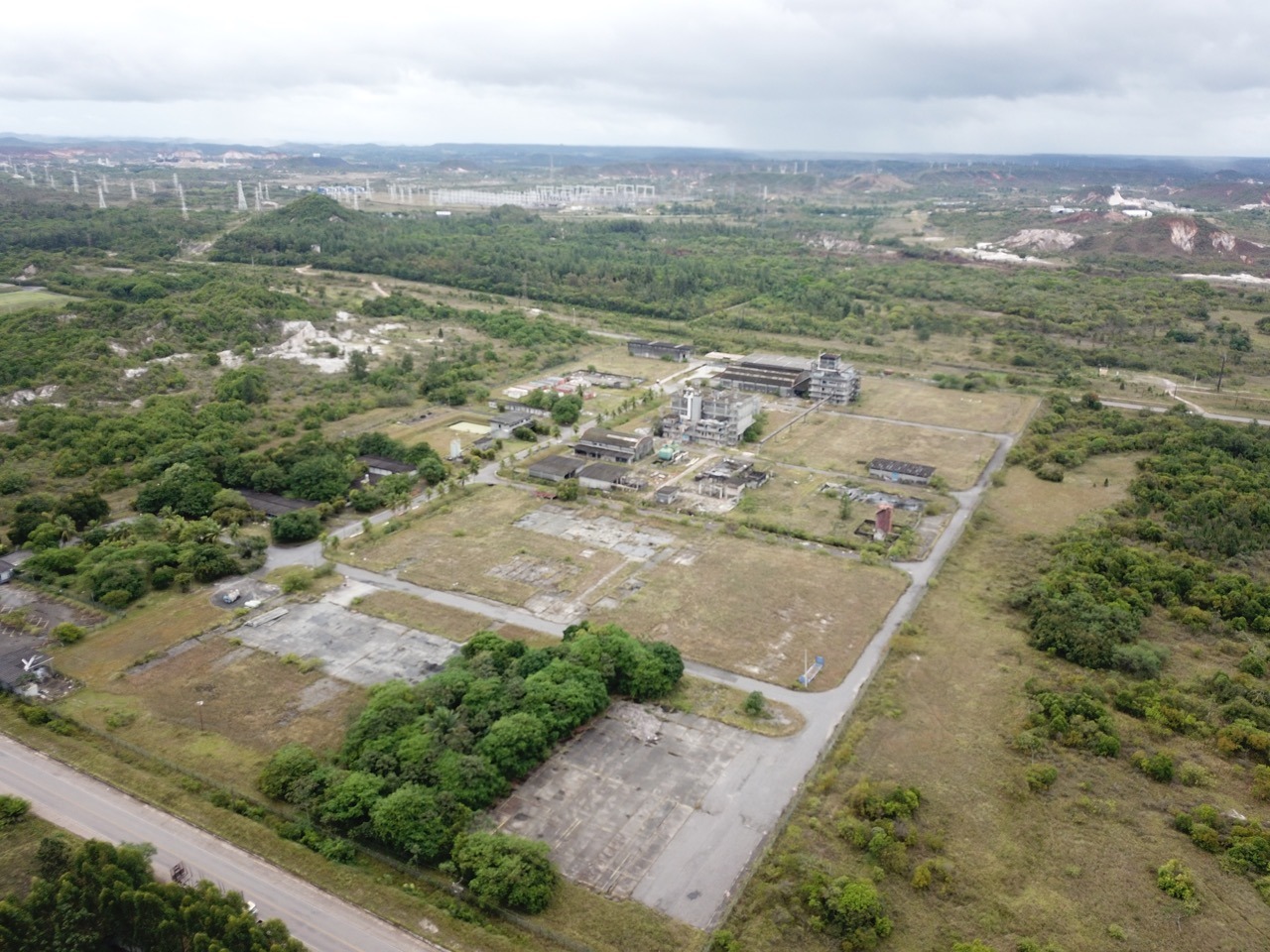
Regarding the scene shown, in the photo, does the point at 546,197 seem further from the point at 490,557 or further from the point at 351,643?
the point at 351,643

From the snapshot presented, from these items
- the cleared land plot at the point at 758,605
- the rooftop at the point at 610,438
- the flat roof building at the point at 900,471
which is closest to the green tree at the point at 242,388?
the rooftop at the point at 610,438

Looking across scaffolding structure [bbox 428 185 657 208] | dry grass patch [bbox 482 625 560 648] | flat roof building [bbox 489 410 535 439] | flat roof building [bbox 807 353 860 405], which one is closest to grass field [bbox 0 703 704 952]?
dry grass patch [bbox 482 625 560 648]

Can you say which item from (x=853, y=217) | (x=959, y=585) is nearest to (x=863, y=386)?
(x=959, y=585)

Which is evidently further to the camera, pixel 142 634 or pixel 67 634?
pixel 142 634

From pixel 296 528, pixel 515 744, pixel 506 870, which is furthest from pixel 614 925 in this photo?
pixel 296 528

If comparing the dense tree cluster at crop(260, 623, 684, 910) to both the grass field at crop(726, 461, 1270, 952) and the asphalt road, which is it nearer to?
Result: the asphalt road

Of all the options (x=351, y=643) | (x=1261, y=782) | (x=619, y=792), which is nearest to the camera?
(x=619, y=792)
